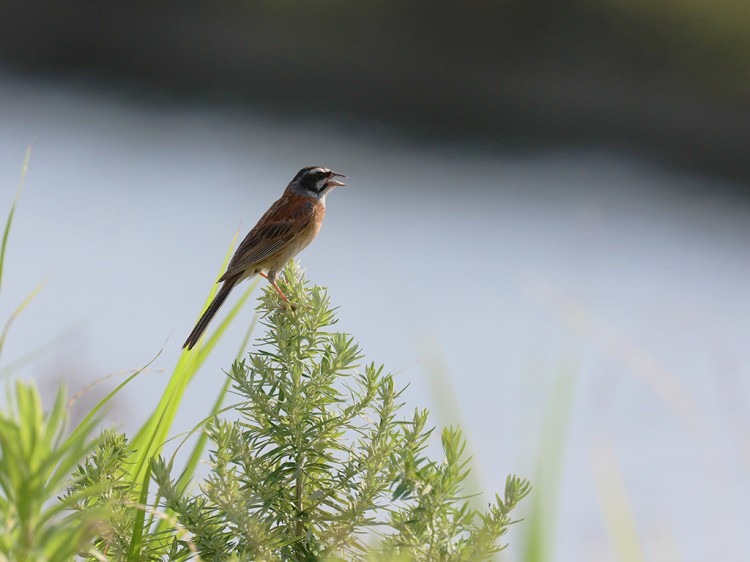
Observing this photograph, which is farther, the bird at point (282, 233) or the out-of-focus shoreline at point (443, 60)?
the out-of-focus shoreline at point (443, 60)

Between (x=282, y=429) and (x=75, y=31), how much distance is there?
10.7m

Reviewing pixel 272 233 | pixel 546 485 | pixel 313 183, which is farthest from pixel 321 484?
pixel 313 183

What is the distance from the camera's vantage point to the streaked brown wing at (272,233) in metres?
2.80

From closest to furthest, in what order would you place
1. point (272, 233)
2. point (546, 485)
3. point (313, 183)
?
point (546, 485) < point (272, 233) < point (313, 183)

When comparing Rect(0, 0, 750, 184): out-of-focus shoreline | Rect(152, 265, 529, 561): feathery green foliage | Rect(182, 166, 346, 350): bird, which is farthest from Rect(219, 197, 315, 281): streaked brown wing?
Rect(0, 0, 750, 184): out-of-focus shoreline

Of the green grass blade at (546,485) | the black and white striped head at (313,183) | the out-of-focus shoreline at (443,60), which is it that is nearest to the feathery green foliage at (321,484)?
the green grass blade at (546,485)

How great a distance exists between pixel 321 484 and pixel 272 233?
1.95m

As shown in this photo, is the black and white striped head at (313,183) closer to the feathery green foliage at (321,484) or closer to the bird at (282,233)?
the bird at (282,233)

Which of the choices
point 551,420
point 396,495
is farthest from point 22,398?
point 551,420

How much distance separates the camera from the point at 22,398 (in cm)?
58

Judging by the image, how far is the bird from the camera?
2809 mm

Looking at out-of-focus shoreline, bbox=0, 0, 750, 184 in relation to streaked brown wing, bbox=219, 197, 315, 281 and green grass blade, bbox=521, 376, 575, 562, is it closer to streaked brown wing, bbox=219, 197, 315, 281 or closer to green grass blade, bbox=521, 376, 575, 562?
streaked brown wing, bbox=219, 197, 315, 281

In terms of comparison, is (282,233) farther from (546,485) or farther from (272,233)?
(546,485)

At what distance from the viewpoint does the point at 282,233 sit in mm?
2943
